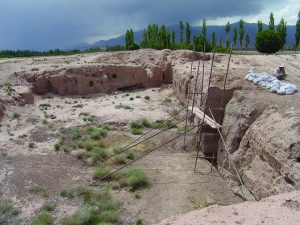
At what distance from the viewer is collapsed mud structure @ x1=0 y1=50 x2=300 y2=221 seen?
11516 mm

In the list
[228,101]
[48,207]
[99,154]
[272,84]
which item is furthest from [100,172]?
[272,84]

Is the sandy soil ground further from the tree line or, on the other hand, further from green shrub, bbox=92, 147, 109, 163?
the tree line

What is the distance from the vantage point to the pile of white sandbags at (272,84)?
15352mm

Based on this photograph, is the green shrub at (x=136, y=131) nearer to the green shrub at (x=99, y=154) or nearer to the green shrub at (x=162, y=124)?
the green shrub at (x=162, y=124)

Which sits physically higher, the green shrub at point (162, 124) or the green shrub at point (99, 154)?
the green shrub at point (162, 124)

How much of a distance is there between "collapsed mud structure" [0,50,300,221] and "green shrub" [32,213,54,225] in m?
6.75

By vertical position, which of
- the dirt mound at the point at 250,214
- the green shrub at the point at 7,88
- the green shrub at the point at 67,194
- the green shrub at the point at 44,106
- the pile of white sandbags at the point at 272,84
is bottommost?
the green shrub at the point at 67,194

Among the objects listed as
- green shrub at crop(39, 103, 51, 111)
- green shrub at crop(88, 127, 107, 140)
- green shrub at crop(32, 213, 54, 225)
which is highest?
green shrub at crop(39, 103, 51, 111)

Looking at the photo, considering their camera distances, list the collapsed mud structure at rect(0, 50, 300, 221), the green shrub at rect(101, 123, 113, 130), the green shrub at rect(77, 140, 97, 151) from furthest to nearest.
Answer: the green shrub at rect(101, 123, 113, 130), the green shrub at rect(77, 140, 97, 151), the collapsed mud structure at rect(0, 50, 300, 221)

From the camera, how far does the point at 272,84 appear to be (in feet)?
53.6

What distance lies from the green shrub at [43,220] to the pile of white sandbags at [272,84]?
10.4 metres

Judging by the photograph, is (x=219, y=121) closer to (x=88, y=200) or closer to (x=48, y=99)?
(x=88, y=200)

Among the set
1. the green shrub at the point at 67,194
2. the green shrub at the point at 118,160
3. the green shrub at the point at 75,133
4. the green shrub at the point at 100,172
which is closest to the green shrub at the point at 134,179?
the green shrub at the point at 100,172

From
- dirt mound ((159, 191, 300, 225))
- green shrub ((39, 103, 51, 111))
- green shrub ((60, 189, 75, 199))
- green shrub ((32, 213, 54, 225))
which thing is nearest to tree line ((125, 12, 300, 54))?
green shrub ((39, 103, 51, 111))
